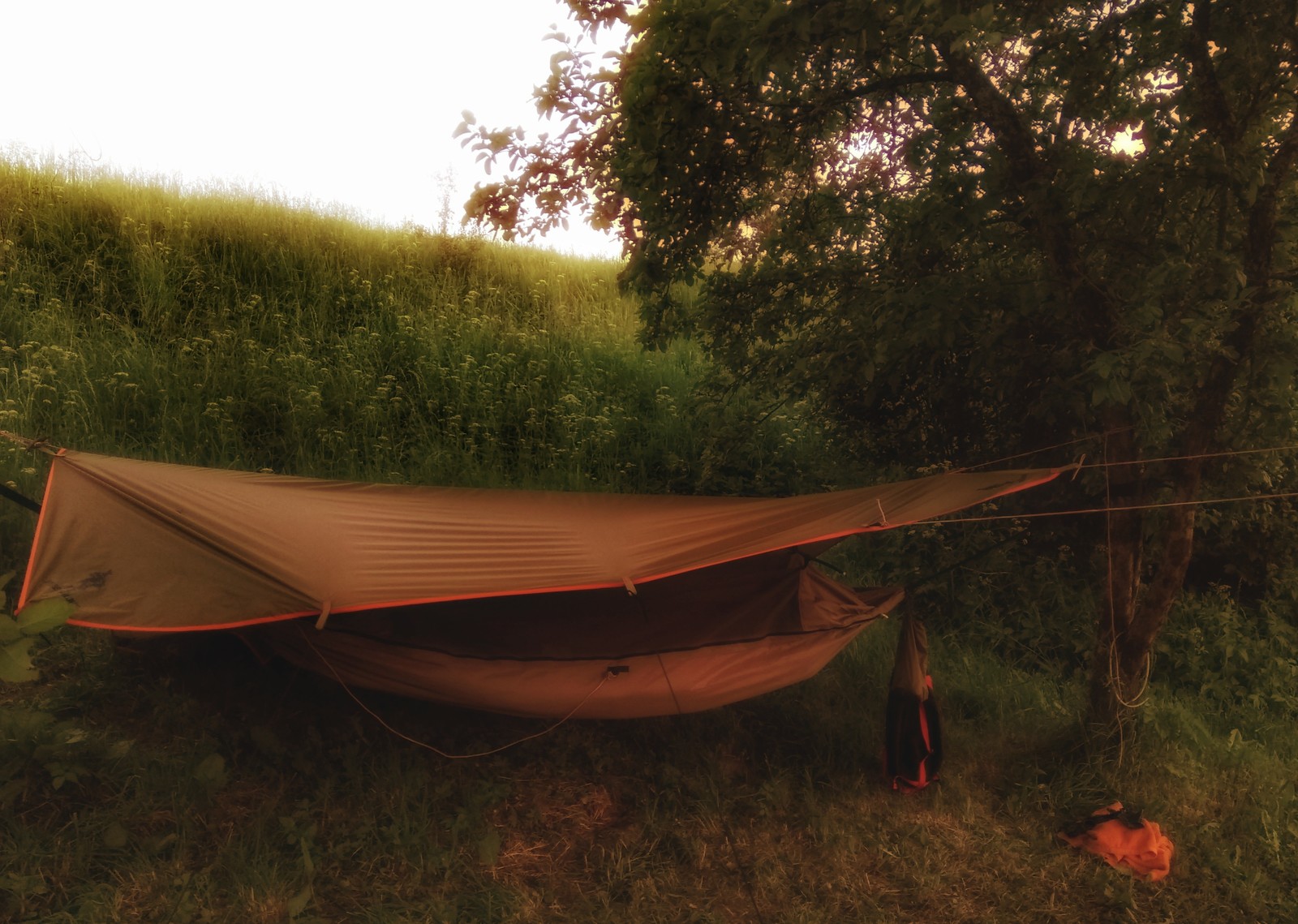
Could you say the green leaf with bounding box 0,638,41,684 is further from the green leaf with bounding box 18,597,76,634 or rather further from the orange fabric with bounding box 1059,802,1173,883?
the orange fabric with bounding box 1059,802,1173,883

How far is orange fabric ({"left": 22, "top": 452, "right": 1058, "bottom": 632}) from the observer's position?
2443 mm

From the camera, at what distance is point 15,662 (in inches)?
89.0

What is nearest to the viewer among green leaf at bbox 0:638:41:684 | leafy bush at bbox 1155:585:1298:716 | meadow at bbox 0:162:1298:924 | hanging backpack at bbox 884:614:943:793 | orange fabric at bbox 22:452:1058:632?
green leaf at bbox 0:638:41:684

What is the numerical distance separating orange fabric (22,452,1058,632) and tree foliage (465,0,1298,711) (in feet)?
2.41

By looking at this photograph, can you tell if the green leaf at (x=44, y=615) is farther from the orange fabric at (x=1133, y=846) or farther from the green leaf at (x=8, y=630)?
the orange fabric at (x=1133, y=846)

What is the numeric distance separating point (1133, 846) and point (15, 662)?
3251 mm

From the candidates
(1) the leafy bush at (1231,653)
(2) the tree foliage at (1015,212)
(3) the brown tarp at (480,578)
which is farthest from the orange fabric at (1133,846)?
(1) the leafy bush at (1231,653)

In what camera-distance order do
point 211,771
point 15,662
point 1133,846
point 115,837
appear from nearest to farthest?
point 15,662
point 115,837
point 211,771
point 1133,846

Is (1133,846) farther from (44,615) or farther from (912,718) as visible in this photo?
(44,615)

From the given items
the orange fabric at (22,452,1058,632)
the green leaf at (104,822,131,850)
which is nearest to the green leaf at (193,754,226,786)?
the green leaf at (104,822,131,850)

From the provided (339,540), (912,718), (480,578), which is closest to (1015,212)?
(912,718)

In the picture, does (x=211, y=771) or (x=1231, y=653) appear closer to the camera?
(x=211, y=771)

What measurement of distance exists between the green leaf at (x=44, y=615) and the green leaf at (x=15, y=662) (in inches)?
1.8

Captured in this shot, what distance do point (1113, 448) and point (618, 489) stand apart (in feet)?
9.77
